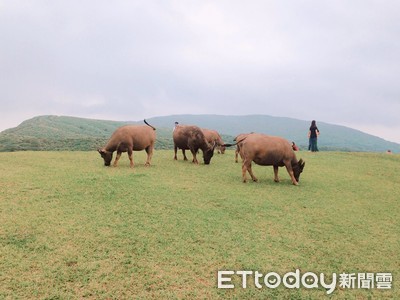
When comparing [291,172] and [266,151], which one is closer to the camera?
[266,151]

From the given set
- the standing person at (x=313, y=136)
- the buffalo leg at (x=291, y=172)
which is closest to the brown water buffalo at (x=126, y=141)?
the buffalo leg at (x=291, y=172)

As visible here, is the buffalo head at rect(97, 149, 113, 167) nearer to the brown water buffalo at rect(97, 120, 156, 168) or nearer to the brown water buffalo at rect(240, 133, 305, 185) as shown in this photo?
the brown water buffalo at rect(97, 120, 156, 168)

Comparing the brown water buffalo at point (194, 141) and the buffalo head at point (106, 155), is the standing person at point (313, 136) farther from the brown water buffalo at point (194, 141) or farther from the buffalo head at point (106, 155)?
the buffalo head at point (106, 155)

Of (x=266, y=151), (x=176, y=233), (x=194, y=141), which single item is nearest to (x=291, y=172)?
(x=266, y=151)

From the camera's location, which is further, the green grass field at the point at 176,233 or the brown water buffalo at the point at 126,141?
the brown water buffalo at the point at 126,141

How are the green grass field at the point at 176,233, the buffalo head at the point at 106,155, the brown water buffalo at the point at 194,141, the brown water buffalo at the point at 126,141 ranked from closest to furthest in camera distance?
the green grass field at the point at 176,233
the brown water buffalo at the point at 126,141
the buffalo head at the point at 106,155
the brown water buffalo at the point at 194,141

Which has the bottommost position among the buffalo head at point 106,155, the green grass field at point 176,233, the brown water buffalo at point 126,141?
the green grass field at point 176,233

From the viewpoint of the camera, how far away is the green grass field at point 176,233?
20.4 ft

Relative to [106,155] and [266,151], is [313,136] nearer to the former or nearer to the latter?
[266,151]

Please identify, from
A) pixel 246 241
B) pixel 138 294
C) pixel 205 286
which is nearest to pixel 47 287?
pixel 138 294

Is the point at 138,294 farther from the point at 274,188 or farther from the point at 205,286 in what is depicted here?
the point at 274,188

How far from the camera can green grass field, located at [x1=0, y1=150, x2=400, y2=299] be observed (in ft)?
20.4

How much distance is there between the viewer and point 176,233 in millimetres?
8203

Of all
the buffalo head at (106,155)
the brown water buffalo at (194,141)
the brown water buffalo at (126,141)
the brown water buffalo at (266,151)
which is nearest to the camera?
the brown water buffalo at (266,151)
